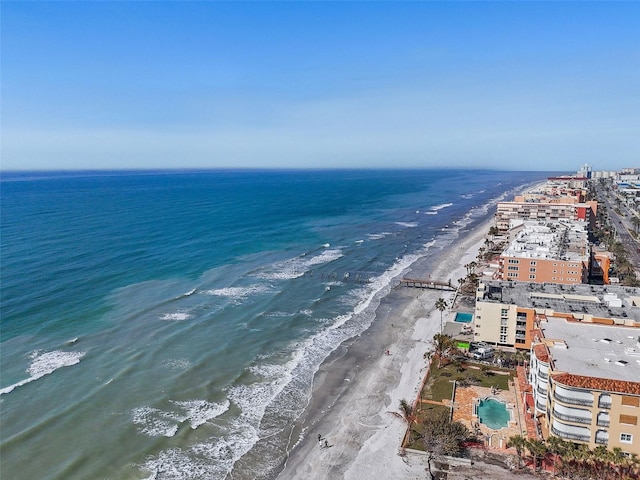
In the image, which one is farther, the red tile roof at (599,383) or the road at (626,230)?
the road at (626,230)

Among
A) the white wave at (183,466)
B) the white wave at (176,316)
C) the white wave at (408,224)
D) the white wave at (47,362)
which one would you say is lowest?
the white wave at (183,466)

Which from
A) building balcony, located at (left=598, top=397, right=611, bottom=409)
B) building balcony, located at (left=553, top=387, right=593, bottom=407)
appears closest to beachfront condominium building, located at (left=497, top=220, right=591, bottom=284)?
building balcony, located at (left=598, top=397, right=611, bottom=409)

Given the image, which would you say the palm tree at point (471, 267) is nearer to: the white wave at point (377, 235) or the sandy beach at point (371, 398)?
the sandy beach at point (371, 398)

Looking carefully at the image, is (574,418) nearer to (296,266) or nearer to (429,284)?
(429,284)

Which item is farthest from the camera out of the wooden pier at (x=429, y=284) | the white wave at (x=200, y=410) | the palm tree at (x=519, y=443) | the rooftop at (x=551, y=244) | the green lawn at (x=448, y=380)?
the wooden pier at (x=429, y=284)

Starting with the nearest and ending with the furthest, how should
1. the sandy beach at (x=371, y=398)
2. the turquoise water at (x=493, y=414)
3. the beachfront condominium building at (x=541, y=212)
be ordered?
the sandy beach at (x=371, y=398) < the turquoise water at (x=493, y=414) < the beachfront condominium building at (x=541, y=212)

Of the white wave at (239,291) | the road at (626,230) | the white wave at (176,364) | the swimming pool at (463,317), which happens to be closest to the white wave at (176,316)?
the white wave at (239,291)

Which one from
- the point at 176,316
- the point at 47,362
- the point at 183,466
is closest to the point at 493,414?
the point at 183,466
